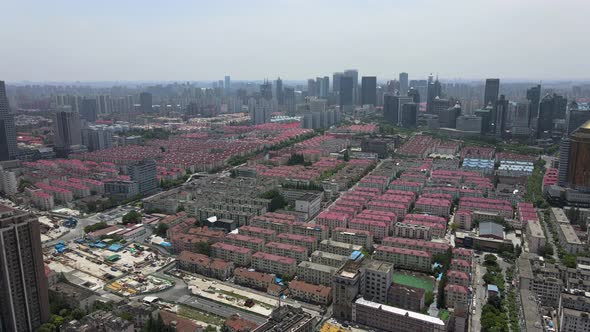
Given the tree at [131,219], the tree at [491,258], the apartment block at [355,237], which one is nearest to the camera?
the tree at [491,258]

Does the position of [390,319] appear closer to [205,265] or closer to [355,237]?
[355,237]

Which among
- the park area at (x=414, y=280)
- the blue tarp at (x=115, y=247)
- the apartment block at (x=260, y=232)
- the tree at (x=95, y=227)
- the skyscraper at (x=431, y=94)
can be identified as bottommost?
the park area at (x=414, y=280)

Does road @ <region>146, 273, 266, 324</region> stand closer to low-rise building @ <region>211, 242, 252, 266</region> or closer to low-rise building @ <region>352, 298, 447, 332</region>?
low-rise building @ <region>211, 242, 252, 266</region>

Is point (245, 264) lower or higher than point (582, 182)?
lower

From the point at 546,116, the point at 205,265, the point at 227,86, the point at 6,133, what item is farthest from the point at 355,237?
the point at 227,86

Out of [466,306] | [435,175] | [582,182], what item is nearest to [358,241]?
[466,306]

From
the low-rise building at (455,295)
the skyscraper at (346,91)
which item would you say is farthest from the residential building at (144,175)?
the skyscraper at (346,91)

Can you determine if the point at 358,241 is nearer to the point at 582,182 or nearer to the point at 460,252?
the point at 460,252

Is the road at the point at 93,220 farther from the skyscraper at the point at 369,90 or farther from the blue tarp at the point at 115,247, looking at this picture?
the skyscraper at the point at 369,90
